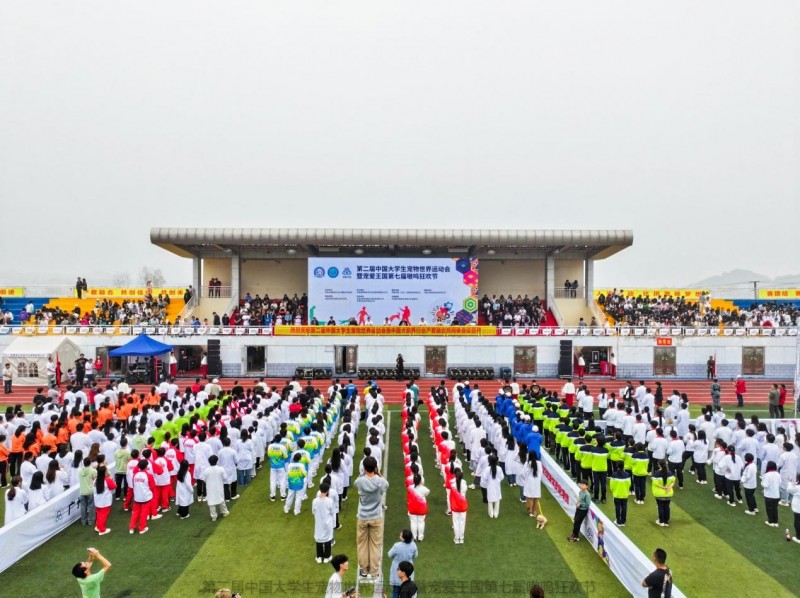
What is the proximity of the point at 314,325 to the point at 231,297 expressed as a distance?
26.2ft

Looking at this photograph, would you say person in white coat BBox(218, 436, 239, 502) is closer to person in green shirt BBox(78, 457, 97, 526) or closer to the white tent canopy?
person in green shirt BBox(78, 457, 97, 526)

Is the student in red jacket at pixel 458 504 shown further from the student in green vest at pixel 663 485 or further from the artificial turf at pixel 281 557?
the student in green vest at pixel 663 485

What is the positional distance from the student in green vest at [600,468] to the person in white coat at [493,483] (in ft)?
6.52

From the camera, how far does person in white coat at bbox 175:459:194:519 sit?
29.9ft

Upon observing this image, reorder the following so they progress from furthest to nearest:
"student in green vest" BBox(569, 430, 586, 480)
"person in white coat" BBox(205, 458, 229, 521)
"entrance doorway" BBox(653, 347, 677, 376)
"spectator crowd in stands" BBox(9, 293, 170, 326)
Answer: "spectator crowd in stands" BBox(9, 293, 170, 326) < "entrance doorway" BBox(653, 347, 677, 376) < "student in green vest" BBox(569, 430, 586, 480) < "person in white coat" BBox(205, 458, 229, 521)

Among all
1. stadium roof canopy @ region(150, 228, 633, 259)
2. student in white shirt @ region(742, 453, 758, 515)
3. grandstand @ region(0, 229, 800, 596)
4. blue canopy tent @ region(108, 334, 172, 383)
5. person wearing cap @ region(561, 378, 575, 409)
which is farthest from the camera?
stadium roof canopy @ region(150, 228, 633, 259)

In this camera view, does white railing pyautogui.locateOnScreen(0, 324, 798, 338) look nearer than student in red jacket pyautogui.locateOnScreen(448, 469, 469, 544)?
No

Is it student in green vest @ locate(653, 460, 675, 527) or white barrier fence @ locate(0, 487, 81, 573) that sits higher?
student in green vest @ locate(653, 460, 675, 527)

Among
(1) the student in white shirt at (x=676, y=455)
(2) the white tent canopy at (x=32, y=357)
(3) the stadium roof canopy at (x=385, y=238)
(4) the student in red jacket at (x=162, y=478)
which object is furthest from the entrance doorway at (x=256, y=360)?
(1) the student in white shirt at (x=676, y=455)

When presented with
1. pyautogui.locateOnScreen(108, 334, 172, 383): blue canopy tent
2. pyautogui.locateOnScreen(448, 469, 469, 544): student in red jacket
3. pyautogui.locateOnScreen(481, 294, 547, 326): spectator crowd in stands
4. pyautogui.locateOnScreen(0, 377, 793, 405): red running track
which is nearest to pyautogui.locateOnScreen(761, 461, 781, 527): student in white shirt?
pyautogui.locateOnScreen(448, 469, 469, 544): student in red jacket

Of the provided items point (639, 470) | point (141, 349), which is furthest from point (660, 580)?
point (141, 349)

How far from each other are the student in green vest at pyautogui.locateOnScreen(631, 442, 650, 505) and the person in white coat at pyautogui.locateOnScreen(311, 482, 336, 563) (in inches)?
230

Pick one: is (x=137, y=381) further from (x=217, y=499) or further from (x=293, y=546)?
(x=293, y=546)

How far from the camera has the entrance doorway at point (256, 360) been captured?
25812 mm
